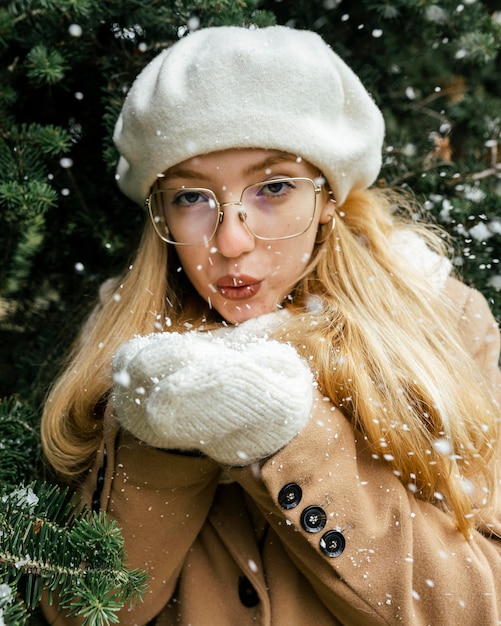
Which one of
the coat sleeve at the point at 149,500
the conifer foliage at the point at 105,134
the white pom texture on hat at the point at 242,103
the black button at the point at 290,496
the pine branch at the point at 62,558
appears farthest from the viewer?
the conifer foliage at the point at 105,134

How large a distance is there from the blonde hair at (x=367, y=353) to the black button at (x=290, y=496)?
8.0 inches

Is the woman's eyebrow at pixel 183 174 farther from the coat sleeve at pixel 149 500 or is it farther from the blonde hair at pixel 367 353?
the coat sleeve at pixel 149 500

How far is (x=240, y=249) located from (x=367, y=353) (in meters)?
0.35

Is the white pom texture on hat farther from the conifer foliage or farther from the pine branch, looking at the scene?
the pine branch

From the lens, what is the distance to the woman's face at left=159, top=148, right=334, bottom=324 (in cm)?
147

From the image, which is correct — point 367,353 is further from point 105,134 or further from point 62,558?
point 105,134

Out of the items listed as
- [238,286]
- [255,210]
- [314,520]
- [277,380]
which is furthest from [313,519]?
[255,210]

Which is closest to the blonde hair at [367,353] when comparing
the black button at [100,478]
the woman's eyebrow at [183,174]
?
the black button at [100,478]

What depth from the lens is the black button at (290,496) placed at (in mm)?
1238

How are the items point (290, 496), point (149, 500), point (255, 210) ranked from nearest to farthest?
point (290, 496)
point (149, 500)
point (255, 210)

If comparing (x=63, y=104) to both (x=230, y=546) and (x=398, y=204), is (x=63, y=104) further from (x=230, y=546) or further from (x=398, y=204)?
(x=230, y=546)

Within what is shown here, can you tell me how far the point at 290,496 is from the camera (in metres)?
1.24

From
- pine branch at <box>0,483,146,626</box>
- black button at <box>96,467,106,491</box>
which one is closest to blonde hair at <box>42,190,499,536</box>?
black button at <box>96,467,106,491</box>

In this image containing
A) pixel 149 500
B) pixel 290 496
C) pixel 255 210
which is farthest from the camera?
pixel 255 210
